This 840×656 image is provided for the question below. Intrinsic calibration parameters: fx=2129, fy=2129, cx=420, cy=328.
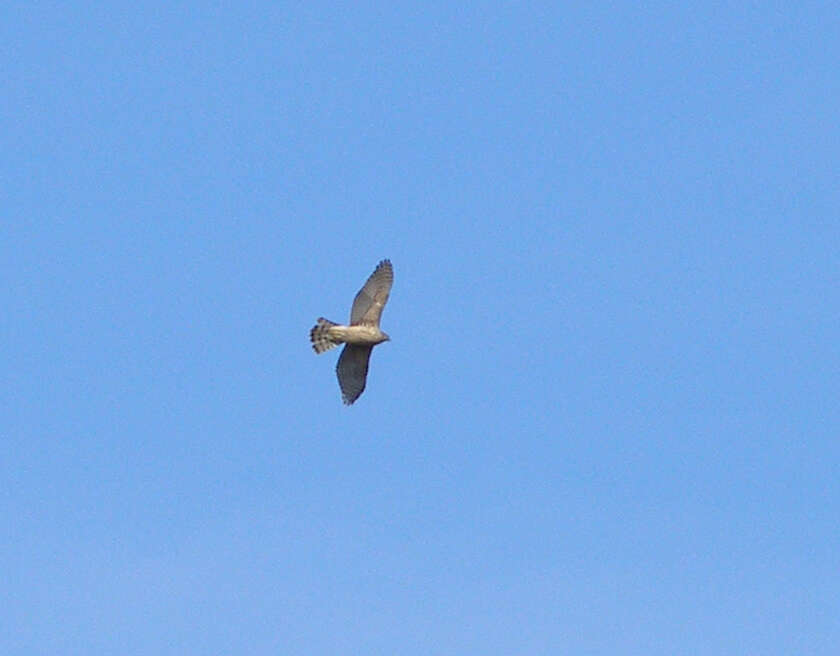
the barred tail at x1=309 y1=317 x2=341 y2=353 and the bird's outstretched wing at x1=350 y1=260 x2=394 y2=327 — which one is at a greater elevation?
the bird's outstretched wing at x1=350 y1=260 x2=394 y2=327

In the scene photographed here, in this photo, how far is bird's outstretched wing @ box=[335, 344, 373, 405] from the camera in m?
59.7

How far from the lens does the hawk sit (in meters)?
58.9

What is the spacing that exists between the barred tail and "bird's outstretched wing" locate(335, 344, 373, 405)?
881mm

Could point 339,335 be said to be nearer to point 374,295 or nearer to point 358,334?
point 358,334

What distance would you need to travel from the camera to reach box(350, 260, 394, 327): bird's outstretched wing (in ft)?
195

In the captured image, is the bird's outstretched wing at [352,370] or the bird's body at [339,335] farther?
the bird's outstretched wing at [352,370]

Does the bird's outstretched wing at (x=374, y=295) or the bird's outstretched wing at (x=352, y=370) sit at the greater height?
the bird's outstretched wing at (x=374, y=295)

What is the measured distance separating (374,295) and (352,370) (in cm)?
223

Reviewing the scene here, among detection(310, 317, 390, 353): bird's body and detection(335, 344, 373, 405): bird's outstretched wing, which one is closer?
detection(310, 317, 390, 353): bird's body

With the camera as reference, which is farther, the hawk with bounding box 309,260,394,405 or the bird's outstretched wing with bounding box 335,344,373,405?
the bird's outstretched wing with bounding box 335,344,373,405

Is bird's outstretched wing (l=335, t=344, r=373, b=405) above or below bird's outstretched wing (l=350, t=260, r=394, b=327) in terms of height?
below

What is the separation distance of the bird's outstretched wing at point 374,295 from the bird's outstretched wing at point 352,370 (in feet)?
3.17

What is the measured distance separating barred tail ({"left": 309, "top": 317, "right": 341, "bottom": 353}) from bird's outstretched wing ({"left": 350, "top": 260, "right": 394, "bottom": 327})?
80 centimetres

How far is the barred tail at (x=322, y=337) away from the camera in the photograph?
193 ft
